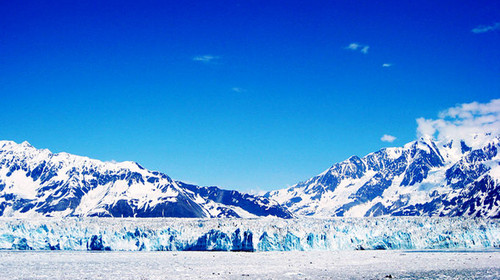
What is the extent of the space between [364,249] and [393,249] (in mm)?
5448

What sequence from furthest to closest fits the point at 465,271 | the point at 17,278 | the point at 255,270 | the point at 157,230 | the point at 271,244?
the point at 157,230, the point at 271,244, the point at 255,270, the point at 465,271, the point at 17,278

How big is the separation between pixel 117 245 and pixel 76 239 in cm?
775

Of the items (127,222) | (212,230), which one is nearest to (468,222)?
(212,230)

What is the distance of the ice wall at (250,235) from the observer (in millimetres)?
84375

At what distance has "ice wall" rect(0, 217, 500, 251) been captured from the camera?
3322 inches

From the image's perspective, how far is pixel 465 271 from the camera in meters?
44.7

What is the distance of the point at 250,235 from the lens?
83812 mm

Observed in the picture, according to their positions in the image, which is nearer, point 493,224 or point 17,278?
point 17,278

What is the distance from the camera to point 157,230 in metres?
89.9

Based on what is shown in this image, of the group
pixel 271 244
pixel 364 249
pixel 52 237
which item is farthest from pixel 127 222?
pixel 364 249

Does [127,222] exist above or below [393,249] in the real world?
above

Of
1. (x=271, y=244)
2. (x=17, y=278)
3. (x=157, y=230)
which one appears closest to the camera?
(x=17, y=278)

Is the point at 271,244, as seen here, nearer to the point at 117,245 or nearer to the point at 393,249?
the point at 393,249

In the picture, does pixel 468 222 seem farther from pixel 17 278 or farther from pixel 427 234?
pixel 17 278
